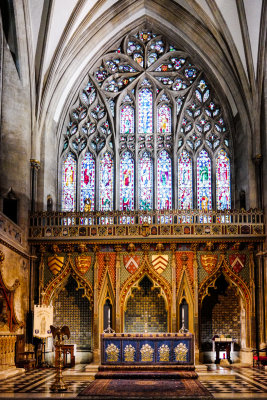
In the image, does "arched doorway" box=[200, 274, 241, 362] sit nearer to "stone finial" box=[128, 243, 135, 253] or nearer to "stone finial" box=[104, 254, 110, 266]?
"stone finial" box=[128, 243, 135, 253]

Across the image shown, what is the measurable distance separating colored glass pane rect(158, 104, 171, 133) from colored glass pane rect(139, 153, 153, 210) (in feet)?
4.11

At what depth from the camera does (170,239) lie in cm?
1984

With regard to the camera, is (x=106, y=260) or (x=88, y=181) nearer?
(x=106, y=260)

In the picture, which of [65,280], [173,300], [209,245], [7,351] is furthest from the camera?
[65,280]

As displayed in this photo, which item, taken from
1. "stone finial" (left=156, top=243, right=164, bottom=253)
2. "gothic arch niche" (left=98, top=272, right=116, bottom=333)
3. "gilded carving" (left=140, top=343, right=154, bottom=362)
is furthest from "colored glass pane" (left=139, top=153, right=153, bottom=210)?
"gilded carving" (left=140, top=343, right=154, bottom=362)

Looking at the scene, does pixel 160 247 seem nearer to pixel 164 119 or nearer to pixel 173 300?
pixel 173 300

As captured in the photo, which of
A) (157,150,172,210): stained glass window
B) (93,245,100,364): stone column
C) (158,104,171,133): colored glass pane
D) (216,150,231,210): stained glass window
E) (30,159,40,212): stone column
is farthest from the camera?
(158,104,171,133): colored glass pane

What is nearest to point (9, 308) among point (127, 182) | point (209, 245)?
point (209, 245)

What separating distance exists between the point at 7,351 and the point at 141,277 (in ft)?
17.9

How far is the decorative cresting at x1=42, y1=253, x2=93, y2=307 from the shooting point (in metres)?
20.0

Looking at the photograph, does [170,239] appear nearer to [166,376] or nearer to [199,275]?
[199,275]

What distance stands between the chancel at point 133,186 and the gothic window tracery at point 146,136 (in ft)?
0.18

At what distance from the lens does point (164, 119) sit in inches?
943

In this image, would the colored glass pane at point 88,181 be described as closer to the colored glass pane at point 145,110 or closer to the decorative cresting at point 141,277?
the colored glass pane at point 145,110
